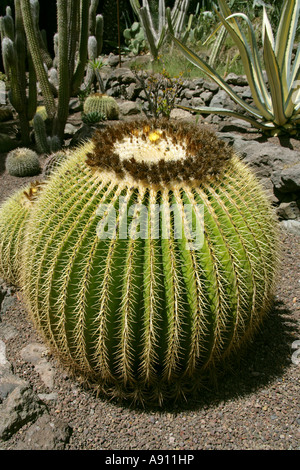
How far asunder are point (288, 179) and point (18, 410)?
11.3 ft

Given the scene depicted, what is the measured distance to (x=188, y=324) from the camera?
2076 millimetres

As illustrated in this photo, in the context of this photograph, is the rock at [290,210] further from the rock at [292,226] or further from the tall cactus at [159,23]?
the tall cactus at [159,23]

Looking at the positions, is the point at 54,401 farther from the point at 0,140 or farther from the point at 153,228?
the point at 0,140

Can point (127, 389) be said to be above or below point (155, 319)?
below

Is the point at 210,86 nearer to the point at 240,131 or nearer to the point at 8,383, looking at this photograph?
the point at 240,131

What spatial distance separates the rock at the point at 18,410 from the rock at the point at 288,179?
3321 millimetres

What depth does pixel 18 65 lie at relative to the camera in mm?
7191

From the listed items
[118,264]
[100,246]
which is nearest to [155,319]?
[118,264]

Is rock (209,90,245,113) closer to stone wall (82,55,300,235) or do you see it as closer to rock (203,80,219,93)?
stone wall (82,55,300,235)

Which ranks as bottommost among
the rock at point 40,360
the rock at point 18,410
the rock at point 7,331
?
the rock at point 7,331

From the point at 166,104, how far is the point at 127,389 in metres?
5.91

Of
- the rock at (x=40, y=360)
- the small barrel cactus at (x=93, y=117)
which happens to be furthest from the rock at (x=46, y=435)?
the small barrel cactus at (x=93, y=117)

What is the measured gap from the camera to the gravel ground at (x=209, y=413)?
2.11 m

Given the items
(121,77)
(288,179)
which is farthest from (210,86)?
(288,179)
